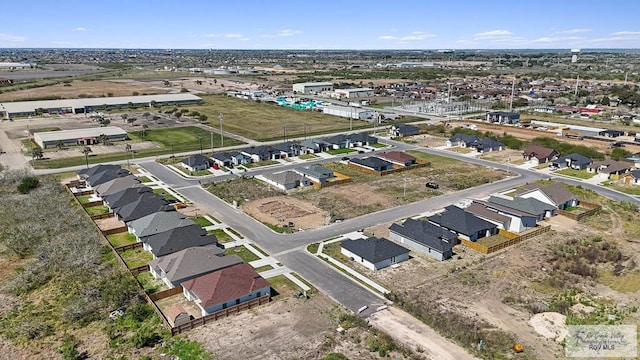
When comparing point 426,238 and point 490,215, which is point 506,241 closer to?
point 490,215

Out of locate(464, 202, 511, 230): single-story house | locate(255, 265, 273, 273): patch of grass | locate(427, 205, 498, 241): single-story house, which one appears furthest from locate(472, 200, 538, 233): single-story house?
locate(255, 265, 273, 273): patch of grass

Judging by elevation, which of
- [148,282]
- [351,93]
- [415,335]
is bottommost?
[415,335]

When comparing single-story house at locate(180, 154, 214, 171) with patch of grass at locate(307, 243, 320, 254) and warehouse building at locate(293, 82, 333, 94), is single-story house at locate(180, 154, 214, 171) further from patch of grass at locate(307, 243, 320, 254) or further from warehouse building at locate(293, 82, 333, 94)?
warehouse building at locate(293, 82, 333, 94)

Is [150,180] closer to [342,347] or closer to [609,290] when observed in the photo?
[342,347]

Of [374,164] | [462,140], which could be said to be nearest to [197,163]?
[374,164]

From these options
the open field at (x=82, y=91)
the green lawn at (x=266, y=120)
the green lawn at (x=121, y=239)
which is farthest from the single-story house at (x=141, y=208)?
the open field at (x=82, y=91)

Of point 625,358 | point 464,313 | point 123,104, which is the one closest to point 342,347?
point 464,313

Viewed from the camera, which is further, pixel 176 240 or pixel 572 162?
pixel 572 162

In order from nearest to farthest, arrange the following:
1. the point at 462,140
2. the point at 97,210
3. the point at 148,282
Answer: the point at 148,282
the point at 97,210
the point at 462,140
